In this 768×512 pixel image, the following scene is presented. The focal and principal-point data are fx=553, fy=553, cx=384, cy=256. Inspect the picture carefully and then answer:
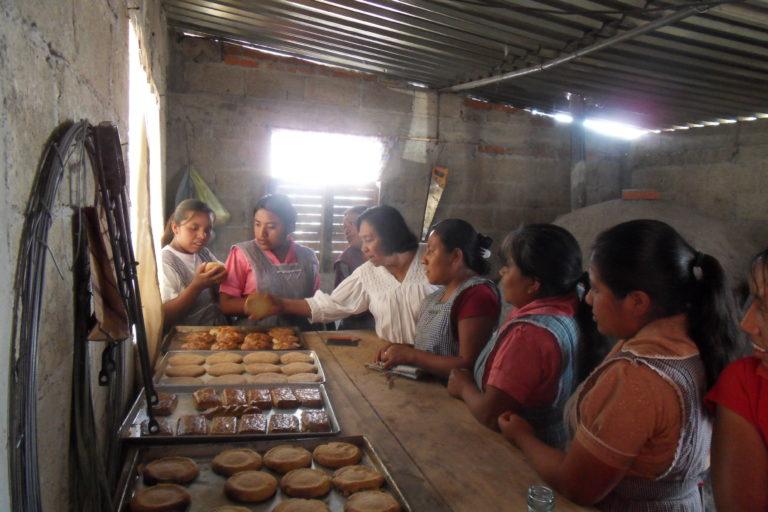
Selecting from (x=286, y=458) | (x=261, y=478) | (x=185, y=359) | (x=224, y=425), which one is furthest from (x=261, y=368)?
(x=261, y=478)

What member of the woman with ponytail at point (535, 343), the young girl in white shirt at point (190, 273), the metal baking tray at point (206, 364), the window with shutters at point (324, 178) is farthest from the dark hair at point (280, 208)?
the window with shutters at point (324, 178)

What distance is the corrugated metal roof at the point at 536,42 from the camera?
3676mm

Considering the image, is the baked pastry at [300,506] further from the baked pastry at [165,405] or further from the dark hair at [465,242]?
the dark hair at [465,242]

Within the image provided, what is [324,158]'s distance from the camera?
19.2 feet

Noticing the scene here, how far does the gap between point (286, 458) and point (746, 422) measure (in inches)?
46.5

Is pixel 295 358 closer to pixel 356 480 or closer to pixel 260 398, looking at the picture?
pixel 260 398

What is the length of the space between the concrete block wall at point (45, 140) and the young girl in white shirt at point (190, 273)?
1.80m

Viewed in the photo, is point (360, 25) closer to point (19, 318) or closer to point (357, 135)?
point (357, 135)

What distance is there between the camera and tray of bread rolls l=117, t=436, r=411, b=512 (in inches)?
53.7

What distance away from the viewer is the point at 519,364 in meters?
1.85

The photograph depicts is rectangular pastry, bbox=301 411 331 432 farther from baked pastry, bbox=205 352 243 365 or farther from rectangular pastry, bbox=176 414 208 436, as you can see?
baked pastry, bbox=205 352 243 365

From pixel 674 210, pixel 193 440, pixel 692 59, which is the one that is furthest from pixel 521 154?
pixel 193 440

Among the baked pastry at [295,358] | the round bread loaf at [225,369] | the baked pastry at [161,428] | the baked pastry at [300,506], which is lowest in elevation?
the baked pastry at [295,358]

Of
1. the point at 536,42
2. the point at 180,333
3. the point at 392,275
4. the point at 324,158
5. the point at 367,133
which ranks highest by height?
the point at 536,42
